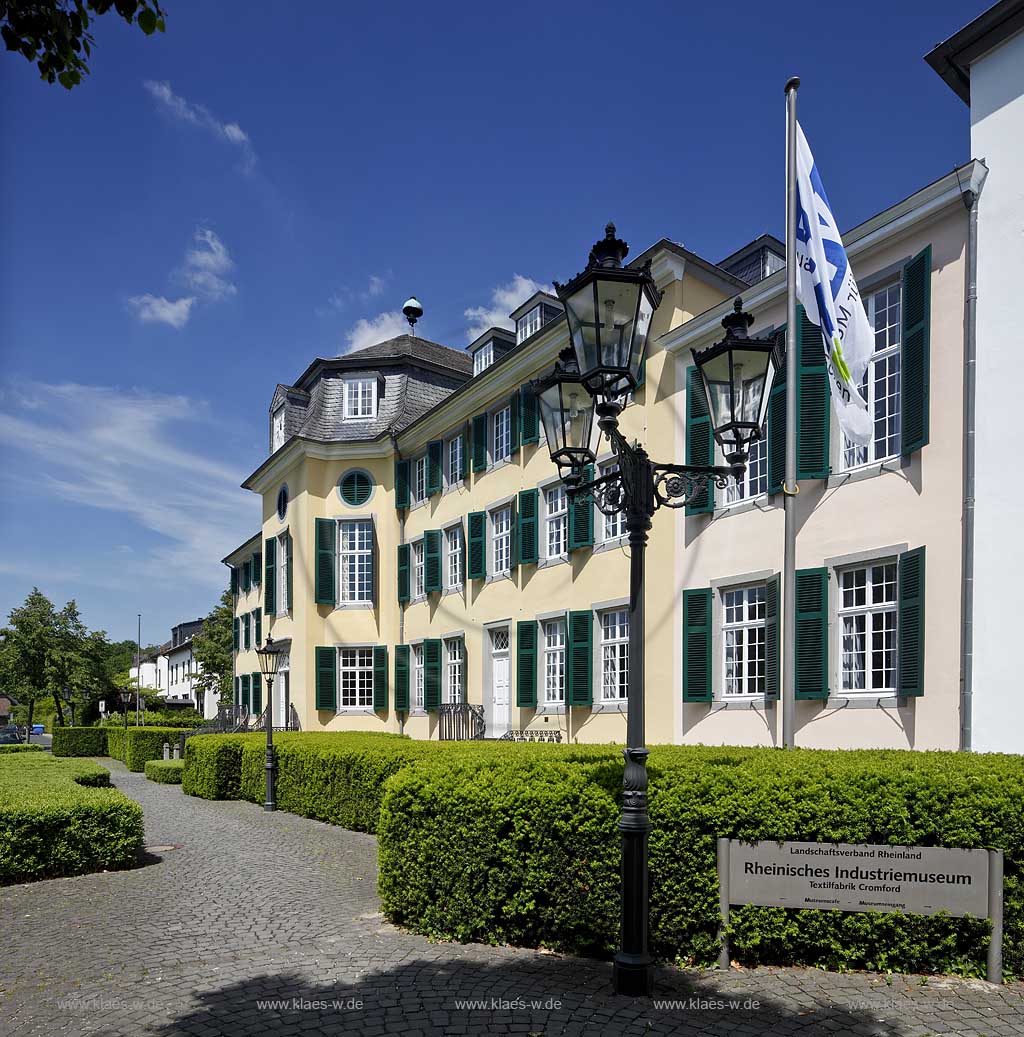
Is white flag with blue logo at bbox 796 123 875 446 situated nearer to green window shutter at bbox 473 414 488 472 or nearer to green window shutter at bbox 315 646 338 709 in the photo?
green window shutter at bbox 473 414 488 472

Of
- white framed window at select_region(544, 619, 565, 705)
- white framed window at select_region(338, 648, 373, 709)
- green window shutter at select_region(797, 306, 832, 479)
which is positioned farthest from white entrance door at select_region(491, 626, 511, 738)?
green window shutter at select_region(797, 306, 832, 479)

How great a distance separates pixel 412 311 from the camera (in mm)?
31391

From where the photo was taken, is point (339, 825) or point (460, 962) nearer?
point (460, 962)

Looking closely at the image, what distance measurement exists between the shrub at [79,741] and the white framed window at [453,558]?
23.9m

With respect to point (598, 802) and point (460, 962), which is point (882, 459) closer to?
point (598, 802)

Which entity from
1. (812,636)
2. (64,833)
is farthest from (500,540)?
(64,833)

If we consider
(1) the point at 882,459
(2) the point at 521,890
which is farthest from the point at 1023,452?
(2) the point at 521,890

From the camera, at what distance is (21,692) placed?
48688 millimetres

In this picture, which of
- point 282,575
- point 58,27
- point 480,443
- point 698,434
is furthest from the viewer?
point 282,575

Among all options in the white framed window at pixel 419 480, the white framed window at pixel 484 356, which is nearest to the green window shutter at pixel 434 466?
the white framed window at pixel 419 480

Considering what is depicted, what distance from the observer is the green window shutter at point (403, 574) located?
24859mm

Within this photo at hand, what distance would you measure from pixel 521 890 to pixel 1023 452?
695cm

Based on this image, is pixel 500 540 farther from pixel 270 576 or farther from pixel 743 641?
pixel 270 576

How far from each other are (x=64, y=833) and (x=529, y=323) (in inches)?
579
